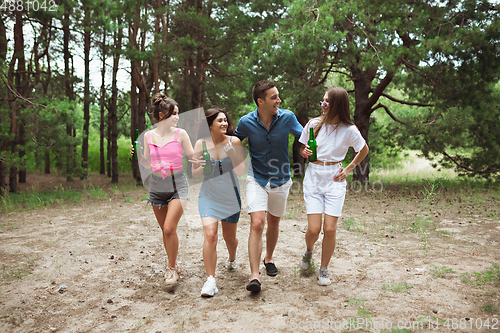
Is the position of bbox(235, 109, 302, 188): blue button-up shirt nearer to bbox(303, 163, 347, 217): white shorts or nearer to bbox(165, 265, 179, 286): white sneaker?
bbox(303, 163, 347, 217): white shorts

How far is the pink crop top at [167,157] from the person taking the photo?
4.12 meters

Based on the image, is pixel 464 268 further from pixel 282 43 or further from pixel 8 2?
pixel 8 2

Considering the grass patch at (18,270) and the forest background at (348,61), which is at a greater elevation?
the forest background at (348,61)

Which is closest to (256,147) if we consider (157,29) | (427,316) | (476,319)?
(427,316)

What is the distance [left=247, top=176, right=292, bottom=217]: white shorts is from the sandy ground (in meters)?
0.91

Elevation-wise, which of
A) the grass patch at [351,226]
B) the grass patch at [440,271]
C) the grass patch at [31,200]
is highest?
the grass patch at [440,271]

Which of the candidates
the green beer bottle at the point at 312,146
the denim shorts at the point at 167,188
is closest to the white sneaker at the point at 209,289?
the denim shorts at the point at 167,188

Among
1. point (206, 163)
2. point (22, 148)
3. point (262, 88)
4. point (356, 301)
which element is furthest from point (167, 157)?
point (22, 148)

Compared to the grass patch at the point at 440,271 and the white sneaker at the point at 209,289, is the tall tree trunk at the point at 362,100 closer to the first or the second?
the grass patch at the point at 440,271

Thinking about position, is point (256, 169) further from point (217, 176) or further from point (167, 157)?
point (167, 157)

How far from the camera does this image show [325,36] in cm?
923

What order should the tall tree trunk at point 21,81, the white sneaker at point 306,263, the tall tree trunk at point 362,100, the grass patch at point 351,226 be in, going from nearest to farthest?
the white sneaker at point 306,263
the grass patch at point 351,226
the tall tree trunk at point 21,81
the tall tree trunk at point 362,100

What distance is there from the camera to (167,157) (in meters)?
4.16

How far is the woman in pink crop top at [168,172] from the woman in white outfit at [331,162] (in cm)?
145
